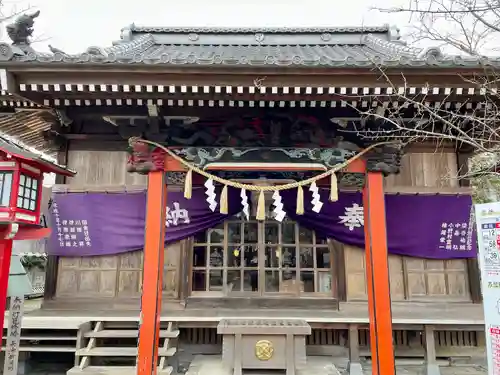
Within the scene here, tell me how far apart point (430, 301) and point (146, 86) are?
6.05m

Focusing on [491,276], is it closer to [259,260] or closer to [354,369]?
[354,369]

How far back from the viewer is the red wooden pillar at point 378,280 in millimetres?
4797

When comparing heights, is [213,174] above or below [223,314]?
above

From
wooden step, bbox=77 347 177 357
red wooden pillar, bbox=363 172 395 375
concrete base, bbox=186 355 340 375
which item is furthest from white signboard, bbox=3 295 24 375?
red wooden pillar, bbox=363 172 395 375

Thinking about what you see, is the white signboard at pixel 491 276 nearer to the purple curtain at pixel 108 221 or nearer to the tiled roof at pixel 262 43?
the purple curtain at pixel 108 221

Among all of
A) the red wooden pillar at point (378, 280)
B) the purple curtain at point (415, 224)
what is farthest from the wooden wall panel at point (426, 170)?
the red wooden pillar at point (378, 280)

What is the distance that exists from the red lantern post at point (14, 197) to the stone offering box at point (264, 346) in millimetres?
3092

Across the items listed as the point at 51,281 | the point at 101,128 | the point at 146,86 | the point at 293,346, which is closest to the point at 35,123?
the point at 101,128

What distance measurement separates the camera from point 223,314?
684 centimetres

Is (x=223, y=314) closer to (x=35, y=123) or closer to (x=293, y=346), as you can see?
(x=293, y=346)

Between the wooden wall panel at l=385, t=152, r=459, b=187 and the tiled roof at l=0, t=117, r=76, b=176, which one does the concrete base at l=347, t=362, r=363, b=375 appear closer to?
the wooden wall panel at l=385, t=152, r=459, b=187

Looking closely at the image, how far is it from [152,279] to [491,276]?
3895 millimetres

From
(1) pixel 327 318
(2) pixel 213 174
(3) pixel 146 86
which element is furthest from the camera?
(1) pixel 327 318

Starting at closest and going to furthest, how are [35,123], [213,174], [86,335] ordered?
[213,174], [86,335], [35,123]
